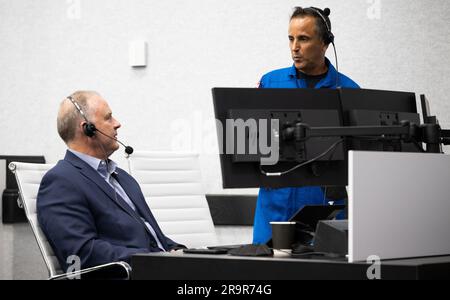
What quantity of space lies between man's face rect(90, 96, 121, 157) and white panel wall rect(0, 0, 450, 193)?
1.01m

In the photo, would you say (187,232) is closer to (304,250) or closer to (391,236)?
(304,250)

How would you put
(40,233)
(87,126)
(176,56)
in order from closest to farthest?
(40,233)
(87,126)
(176,56)

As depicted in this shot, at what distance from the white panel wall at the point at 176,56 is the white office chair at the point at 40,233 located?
47.1 inches

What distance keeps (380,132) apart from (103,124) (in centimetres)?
119

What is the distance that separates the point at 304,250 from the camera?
1.71 m

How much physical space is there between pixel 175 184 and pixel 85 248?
906 mm

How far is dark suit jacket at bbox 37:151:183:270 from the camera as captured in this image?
2225 millimetres

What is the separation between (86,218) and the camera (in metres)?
2.28

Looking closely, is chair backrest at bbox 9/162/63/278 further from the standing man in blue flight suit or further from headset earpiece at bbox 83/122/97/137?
the standing man in blue flight suit

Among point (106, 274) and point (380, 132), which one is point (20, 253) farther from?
point (380, 132)

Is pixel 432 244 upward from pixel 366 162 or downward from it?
downward

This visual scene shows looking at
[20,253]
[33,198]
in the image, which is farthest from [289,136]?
[20,253]

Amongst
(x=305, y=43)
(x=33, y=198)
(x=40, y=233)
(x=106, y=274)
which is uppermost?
(x=305, y=43)
